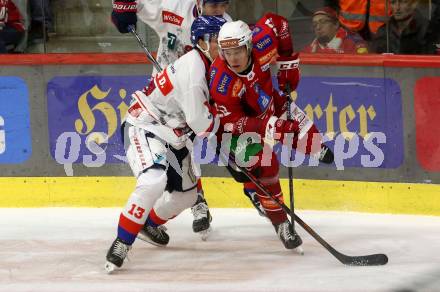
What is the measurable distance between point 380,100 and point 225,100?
1.42m

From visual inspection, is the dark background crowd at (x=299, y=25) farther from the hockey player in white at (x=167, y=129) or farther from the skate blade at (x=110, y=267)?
the skate blade at (x=110, y=267)

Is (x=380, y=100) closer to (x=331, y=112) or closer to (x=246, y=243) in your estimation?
(x=331, y=112)

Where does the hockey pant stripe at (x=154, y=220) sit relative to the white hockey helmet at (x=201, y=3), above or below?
below

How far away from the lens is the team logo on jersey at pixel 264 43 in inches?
229

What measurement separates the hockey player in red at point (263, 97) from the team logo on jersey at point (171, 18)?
57 cm

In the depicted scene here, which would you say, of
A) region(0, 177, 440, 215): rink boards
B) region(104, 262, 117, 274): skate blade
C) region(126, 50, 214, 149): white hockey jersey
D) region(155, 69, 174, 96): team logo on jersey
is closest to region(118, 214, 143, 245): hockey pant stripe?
region(104, 262, 117, 274): skate blade

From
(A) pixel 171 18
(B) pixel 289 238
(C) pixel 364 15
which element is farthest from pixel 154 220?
(C) pixel 364 15

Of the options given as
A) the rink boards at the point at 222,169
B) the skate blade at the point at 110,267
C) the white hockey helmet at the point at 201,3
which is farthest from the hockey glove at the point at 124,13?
the skate blade at the point at 110,267

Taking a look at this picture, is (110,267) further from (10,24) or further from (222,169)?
(10,24)

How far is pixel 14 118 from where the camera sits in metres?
7.16

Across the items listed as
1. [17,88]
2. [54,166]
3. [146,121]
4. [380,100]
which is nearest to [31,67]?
[17,88]

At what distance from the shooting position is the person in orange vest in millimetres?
6758

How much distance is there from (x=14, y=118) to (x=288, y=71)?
Result: 2.05 m

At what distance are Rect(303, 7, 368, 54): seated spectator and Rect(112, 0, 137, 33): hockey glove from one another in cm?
119
